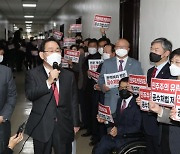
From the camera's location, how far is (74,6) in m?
11.6

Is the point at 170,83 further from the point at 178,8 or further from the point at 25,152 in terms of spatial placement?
the point at 25,152

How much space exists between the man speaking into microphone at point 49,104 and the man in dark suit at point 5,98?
0.25 m

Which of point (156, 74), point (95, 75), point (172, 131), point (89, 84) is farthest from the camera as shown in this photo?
point (89, 84)

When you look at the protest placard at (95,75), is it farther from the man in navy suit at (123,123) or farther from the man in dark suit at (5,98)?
the man in dark suit at (5,98)

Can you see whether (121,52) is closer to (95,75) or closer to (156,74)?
(95,75)

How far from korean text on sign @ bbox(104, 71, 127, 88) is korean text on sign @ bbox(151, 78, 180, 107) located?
4.24 feet

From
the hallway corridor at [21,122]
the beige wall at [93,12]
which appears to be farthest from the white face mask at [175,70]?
the beige wall at [93,12]

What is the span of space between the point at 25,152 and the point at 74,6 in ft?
26.3

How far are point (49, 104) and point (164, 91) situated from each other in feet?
3.07

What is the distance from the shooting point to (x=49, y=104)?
265cm

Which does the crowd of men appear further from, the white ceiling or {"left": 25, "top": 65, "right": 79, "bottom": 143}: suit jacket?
the white ceiling

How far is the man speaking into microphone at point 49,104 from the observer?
263 cm

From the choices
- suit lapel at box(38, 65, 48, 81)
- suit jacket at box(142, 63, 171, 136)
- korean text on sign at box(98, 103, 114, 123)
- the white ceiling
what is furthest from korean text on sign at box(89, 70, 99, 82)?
the white ceiling

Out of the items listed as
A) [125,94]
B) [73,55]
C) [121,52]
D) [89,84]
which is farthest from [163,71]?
[73,55]
